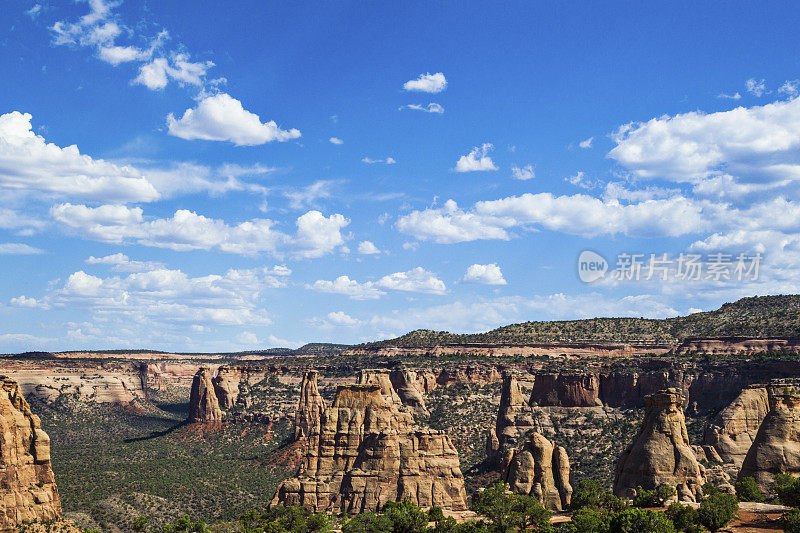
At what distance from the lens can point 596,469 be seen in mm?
107500

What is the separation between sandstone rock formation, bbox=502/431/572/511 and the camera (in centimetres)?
7612

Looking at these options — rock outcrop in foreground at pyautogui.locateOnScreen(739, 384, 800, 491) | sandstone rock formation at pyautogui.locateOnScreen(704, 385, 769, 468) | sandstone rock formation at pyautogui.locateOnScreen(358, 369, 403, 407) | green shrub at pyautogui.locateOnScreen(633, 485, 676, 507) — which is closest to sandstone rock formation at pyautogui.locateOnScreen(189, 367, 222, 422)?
sandstone rock formation at pyautogui.locateOnScreen(358, 369, 403, 407)

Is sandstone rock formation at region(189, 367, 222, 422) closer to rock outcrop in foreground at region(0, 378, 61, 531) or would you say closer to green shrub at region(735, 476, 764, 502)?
rock outcrop in foreground at region(0, 378, 61, 531)

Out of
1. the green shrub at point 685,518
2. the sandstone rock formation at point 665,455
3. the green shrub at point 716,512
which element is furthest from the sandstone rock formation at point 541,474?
the green shrub at point 716,512

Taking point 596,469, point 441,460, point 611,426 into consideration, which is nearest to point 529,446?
point 441,460

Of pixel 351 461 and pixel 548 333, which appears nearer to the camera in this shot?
pixel 351 461

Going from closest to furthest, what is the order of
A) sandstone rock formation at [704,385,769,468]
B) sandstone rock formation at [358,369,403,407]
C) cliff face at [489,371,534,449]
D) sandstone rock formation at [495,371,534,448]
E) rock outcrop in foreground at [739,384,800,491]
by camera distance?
rock outcrop in foreground at [739,384,800,491]
sandstone rock formation at [704,385,769,468]
cliff face at [489,371,534,449]
sandstone rock formation at [495,371,534,448]
sandstone rock formation at [358,369,403,407]

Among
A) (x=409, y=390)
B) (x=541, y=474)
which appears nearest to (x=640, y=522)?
(x=541, y=474)

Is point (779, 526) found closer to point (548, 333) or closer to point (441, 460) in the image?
point (441, 460)

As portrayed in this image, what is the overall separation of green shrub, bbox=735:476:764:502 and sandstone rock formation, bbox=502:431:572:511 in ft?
54.1

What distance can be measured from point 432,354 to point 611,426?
62.4m

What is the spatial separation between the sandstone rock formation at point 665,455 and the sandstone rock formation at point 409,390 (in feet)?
269

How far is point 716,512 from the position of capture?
55.6 metres

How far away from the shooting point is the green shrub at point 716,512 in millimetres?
55438
